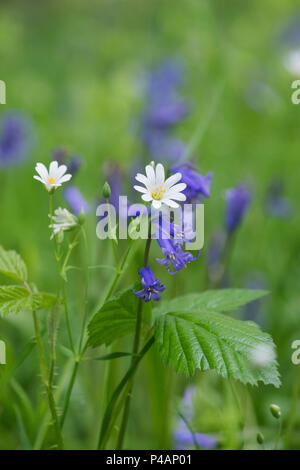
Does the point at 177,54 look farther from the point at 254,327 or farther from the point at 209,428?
the point at 254,327

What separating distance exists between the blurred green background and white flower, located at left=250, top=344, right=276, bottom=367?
0.22 metres

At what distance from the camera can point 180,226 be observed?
70 centimetres

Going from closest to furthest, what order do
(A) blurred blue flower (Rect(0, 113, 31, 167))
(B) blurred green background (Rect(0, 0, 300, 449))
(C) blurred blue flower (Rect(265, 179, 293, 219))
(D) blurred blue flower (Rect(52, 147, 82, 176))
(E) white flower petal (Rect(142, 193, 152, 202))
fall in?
1. (E) white flower petal (Rect(142, 193, 152, 202))
2. (D) blurred blue flower (Rect(52, 147, 82, 176))
3. (B) blurred green background (Rect(0, 0, 300, 449))
4. (C) blurred blue flower (Rect(265, 179, 293, 219))
5. (A) blurred blue flower (Rect(0, 113, 31, 167))

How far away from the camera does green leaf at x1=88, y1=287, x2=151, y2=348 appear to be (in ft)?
2.27

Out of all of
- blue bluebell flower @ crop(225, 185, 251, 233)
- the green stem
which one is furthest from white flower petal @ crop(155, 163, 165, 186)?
blue bluebell flower @ crop(225, 185, 251, 233)

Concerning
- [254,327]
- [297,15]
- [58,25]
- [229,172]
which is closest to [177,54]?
[297,15]

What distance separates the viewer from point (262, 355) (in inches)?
26.2

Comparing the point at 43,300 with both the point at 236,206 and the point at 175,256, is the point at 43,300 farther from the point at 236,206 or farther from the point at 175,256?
the point at 236,206

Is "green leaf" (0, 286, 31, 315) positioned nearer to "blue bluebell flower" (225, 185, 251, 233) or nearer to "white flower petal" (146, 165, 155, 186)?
"white flower petal" (146, 165, 155, 186)

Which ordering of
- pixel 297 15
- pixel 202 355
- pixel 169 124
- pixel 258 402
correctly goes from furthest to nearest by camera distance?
pixel 297 15, pixel 169 124, pixel 258 402, pixel 202 355

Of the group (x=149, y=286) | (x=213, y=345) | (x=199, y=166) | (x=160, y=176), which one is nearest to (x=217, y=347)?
(x=213, y=345)

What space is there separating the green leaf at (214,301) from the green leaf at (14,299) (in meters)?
0.18

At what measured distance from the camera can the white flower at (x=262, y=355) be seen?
0.66 metres

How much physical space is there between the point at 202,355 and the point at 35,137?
1.91 metres
